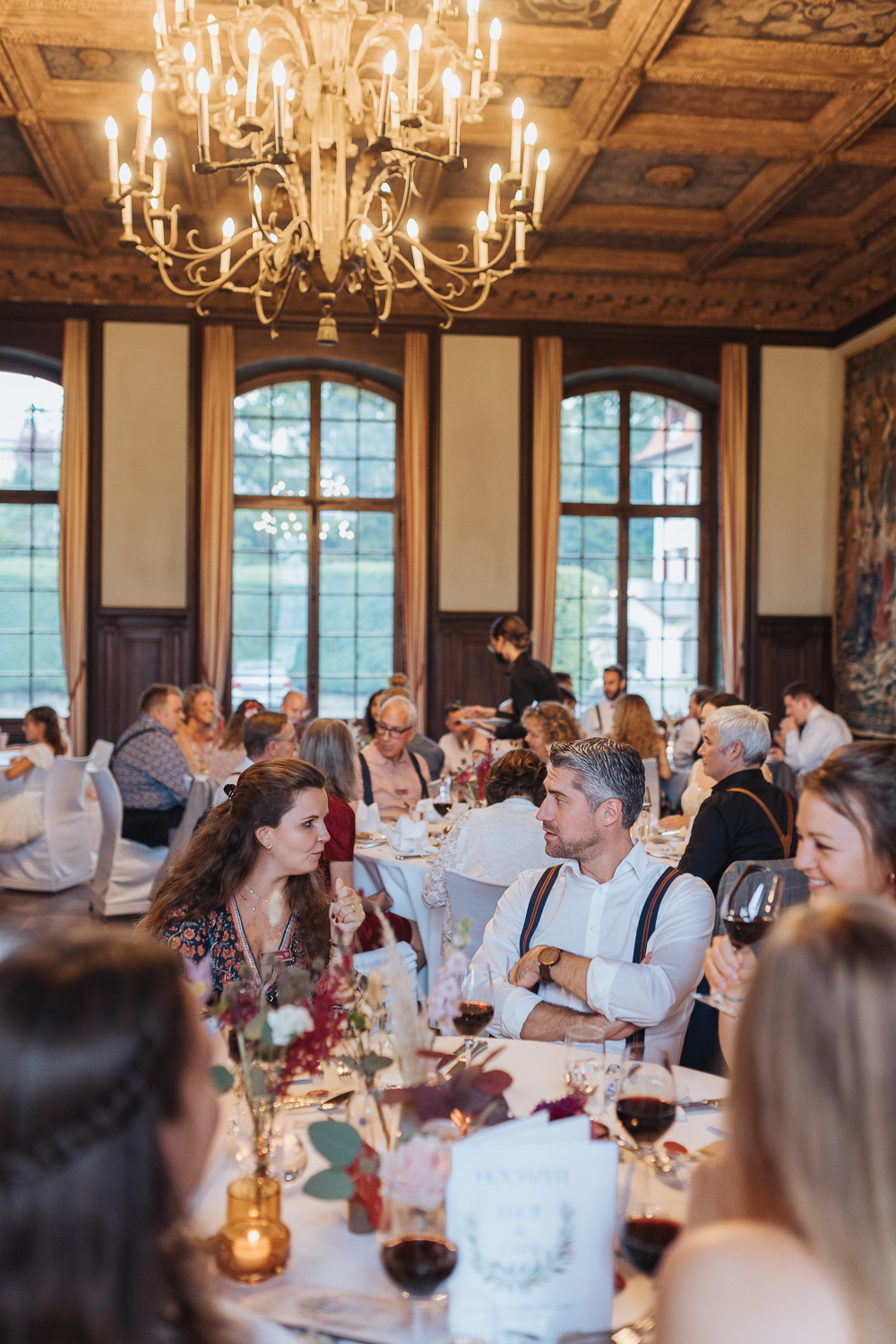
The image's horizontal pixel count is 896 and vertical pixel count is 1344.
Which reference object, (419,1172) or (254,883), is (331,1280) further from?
(254,883)

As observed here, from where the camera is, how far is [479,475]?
10.2 metres

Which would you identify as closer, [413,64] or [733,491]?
[413,64]

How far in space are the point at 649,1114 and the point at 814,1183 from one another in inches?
28.8

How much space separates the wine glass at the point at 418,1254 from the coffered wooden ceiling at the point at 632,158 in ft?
21.7

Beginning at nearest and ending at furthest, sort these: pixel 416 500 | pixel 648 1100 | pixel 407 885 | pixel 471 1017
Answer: pixel 648 1100 → pixel 471 1017 → pixel 407 885 → pixel 416 500

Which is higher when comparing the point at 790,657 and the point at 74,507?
the point at 74,507

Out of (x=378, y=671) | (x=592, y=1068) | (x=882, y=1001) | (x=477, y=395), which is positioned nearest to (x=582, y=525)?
(x=477, y=395)

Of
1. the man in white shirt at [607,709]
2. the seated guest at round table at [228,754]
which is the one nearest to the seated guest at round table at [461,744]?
the man in white shirt at [607,709]

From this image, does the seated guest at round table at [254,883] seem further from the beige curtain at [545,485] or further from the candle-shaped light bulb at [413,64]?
the beige curtain at [545,485]

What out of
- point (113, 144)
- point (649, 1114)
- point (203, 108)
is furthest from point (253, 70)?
point (649, 1114)

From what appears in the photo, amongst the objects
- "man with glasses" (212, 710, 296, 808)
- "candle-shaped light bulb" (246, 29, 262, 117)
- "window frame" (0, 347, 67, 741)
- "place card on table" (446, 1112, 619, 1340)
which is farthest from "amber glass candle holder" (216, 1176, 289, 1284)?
"window frame" (0, 347, 67, 741)

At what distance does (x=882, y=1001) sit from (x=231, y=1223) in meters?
1.00

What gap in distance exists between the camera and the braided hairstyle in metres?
0.76

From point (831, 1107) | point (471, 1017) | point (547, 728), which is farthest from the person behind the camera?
point (547, 728)
